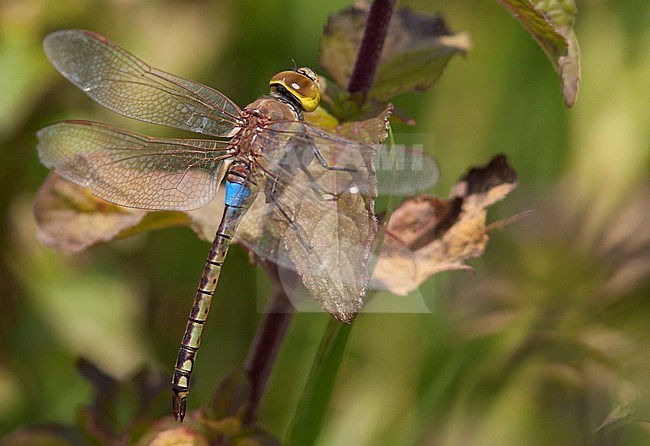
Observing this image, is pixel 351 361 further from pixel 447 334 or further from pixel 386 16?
pixel 386 16

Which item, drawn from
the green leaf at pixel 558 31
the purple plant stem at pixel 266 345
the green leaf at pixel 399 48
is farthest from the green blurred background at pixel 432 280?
the green leaf at pixel 558 31

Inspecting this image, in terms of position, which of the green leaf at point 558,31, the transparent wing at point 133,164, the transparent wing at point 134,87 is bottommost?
the transparent wing at point 133,164

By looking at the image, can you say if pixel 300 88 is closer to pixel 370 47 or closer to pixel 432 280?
pixel 370 47

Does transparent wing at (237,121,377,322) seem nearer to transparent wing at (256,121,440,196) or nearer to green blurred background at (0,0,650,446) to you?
transparent wing at (256,121,440,196)

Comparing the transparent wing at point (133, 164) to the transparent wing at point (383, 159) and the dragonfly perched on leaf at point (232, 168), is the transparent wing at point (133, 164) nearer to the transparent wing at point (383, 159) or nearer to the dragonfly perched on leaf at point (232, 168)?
the dragonfly perched on leaf at point (232, 168)

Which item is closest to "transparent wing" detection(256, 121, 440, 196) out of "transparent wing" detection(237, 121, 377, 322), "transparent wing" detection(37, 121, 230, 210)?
"transparent wing" detection(237, 121, 377, 322)

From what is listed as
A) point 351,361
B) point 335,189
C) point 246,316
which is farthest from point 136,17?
point 335,189
